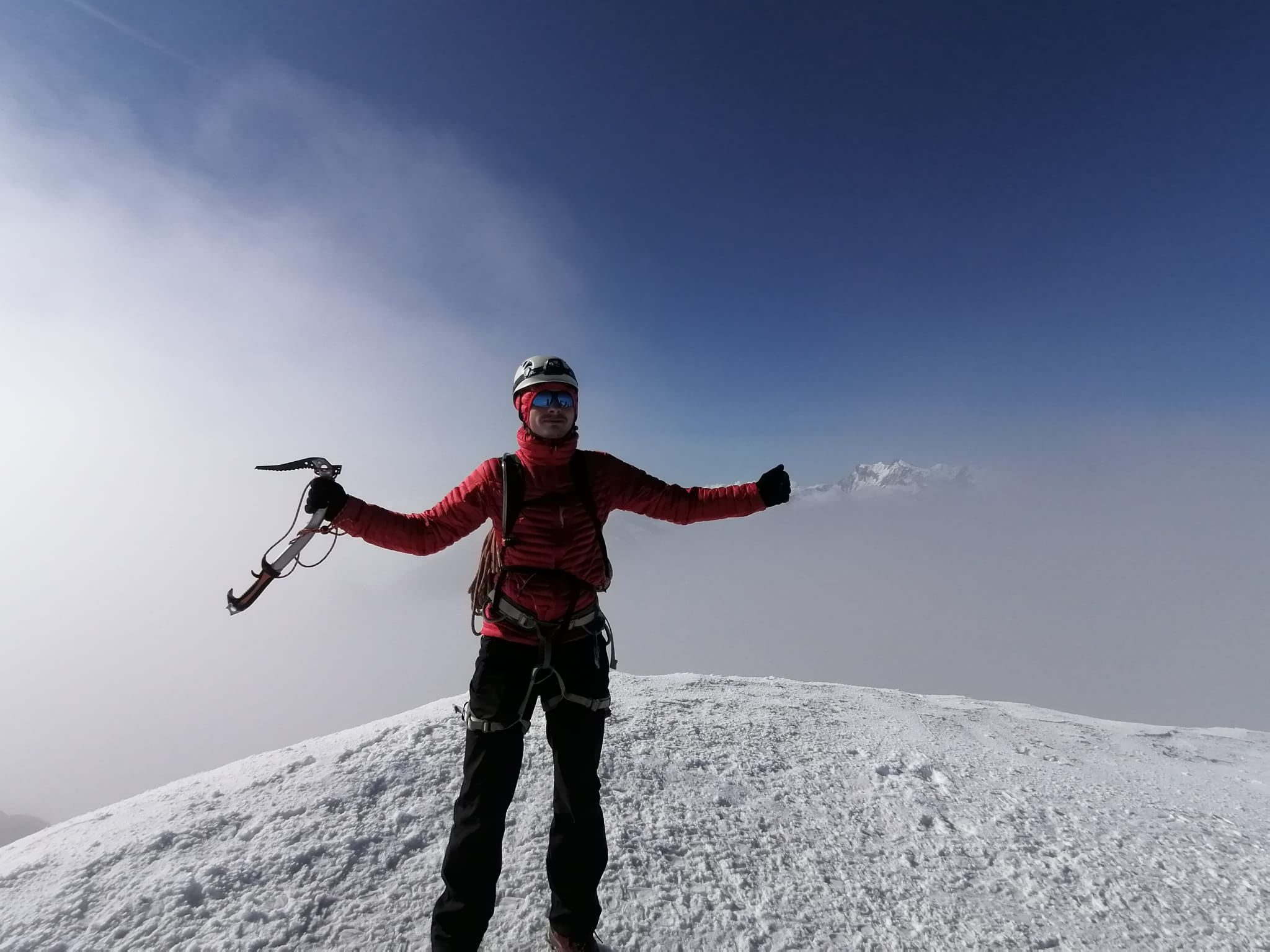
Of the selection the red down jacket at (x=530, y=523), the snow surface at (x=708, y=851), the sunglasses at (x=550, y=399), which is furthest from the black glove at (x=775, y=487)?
the snow surface at (x=708, y=851)

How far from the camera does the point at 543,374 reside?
432cm

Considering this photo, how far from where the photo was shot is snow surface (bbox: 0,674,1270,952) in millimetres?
4105

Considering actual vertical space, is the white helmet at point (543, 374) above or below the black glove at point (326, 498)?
above

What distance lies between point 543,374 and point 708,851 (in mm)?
4228

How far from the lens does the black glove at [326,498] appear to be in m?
3.88

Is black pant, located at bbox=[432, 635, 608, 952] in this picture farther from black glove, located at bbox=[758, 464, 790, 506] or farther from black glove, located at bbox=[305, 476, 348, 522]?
black glove, located at bbox=[758, 464, 790, 506]

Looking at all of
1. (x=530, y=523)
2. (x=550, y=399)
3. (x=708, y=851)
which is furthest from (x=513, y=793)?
(x=550, y=399)

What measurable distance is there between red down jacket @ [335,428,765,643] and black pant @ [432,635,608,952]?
306mm

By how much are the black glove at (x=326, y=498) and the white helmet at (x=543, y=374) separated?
1409mm

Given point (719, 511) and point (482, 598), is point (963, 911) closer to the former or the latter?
point (719, 511)

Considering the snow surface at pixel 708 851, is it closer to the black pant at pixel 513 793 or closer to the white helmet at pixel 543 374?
the black pant at pixel 513 793

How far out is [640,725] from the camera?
23.6ft

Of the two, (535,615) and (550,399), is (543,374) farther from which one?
(535,615)

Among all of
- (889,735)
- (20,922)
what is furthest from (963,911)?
(20,922)
